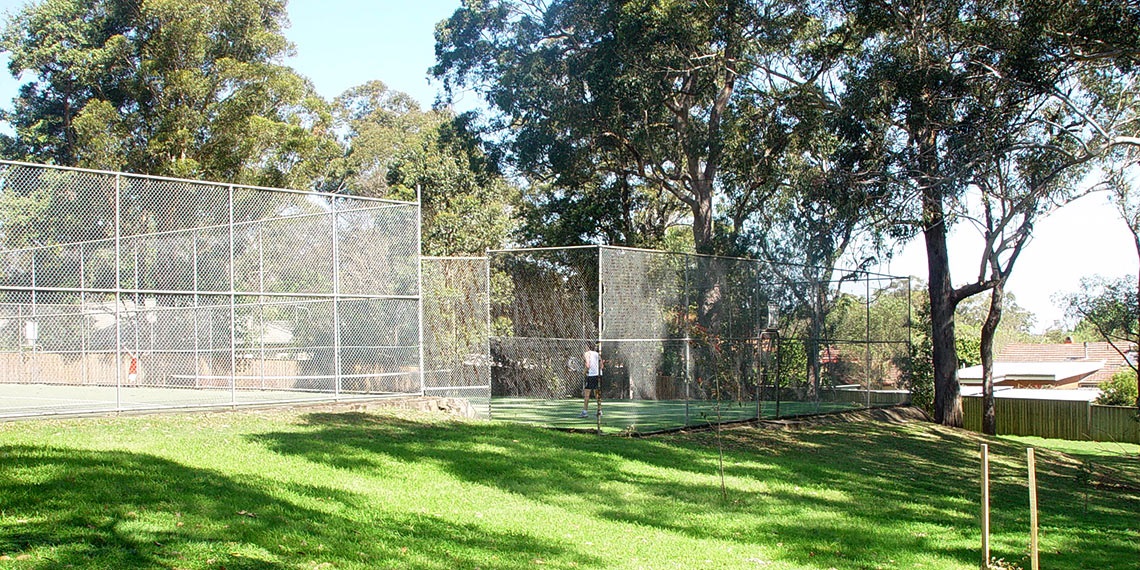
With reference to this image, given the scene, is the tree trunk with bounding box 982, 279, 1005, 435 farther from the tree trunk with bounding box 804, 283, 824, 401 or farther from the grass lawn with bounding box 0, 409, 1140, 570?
the grass lawn with bounding box 0, 409, 1140, 570

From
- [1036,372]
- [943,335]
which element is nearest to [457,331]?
[943,335]

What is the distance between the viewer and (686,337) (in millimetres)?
16250

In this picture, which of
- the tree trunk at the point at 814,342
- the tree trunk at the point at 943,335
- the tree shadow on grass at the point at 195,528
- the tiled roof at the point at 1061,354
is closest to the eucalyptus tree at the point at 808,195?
the tree trunk at the point at 814,342

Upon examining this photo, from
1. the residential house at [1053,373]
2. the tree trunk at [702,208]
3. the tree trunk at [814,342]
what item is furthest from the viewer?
the residential house at [1053,373]

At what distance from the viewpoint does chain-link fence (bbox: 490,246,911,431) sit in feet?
53.6

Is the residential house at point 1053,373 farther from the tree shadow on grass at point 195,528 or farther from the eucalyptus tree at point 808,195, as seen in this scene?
the tree shadow on grass at point 195,528

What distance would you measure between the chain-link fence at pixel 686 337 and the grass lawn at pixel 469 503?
7.90ft

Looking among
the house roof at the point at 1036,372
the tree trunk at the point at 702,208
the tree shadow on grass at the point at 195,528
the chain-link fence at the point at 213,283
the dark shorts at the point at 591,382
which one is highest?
the tree trunk at the point at 702,208

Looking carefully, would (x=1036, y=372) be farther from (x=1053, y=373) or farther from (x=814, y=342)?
(x=814, y=342)

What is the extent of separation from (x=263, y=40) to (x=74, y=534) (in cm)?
2636

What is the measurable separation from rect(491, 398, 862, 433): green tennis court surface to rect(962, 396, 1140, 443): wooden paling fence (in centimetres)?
1183

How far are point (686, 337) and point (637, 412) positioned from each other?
1.70 m

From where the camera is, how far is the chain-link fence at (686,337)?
53.6ft

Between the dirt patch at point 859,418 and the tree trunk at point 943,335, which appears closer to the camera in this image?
the dirt patch at point 859,418
